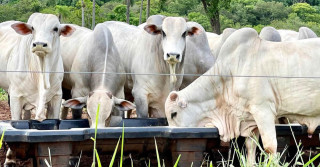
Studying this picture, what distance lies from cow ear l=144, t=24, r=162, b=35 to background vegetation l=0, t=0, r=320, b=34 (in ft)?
70.4

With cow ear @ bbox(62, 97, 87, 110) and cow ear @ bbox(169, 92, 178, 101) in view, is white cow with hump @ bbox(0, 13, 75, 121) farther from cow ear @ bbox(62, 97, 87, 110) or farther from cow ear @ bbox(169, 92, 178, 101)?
cow ear @ bbox(169, 92, 178, 101)

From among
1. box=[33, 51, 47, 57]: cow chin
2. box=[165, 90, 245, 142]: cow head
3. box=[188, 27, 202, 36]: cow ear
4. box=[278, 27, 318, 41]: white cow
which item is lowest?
box=[165, 90, 245, 142]: cow head

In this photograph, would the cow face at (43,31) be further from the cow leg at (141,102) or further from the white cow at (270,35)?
the white cow at (270,35)

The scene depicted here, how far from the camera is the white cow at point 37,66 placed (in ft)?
21.9

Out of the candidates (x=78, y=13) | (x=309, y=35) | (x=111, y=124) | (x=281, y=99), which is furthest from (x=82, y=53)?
(x=78, y=13)

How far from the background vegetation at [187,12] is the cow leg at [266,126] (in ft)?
75.5

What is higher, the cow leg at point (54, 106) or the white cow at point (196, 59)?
the white cow at point (196, 59)

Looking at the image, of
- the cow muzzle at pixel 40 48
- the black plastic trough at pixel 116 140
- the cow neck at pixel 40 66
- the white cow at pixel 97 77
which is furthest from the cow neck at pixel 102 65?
the black plastic trough at pixel 116 140

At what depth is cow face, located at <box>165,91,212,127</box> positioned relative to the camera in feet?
20.9

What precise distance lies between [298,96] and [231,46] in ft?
2.56

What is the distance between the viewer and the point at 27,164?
7203mm

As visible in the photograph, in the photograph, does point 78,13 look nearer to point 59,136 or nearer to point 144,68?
point 144,68

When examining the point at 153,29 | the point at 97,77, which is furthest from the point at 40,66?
the point at 153,29

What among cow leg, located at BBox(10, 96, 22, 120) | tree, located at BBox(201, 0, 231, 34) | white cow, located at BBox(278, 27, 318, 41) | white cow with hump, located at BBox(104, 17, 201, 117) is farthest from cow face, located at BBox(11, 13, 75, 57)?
tree, located at BBox(201, 0, 231, 34)
